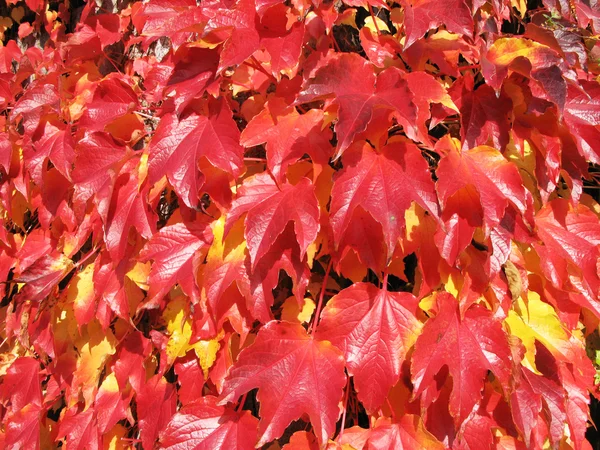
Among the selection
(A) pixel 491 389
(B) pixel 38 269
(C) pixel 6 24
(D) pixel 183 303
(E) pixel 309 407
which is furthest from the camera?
(C) pixel 6 24

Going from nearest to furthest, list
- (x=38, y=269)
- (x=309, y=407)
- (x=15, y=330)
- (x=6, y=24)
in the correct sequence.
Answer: (x=309, y=407)
(x=38, y=269)
(x=15, y=330)
(x=6, y=24)

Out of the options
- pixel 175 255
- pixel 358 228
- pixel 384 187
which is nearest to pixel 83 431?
pixel 175 255

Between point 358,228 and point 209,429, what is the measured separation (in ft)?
1.75

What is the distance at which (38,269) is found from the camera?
142cm

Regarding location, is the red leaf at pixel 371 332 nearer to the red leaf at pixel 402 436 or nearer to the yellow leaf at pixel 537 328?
the red leaf at pixel 402 436

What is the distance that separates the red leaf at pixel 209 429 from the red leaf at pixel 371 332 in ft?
0.89

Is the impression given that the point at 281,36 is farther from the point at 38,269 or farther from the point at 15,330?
the point at 15,330

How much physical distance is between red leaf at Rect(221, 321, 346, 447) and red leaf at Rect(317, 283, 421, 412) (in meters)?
0.03

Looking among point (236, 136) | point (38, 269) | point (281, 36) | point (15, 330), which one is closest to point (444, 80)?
point (281, 36)

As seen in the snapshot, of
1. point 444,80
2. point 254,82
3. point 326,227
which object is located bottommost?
point 326,227

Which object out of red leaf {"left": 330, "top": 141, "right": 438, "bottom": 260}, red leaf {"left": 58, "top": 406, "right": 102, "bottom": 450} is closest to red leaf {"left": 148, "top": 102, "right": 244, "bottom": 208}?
red leaf {"left": 330, "top": 141, "right": 438, "bottom": 260}

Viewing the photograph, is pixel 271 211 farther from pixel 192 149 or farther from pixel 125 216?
pixel 125 216

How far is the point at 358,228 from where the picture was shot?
1026mm

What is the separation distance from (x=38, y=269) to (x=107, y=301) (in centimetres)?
27
